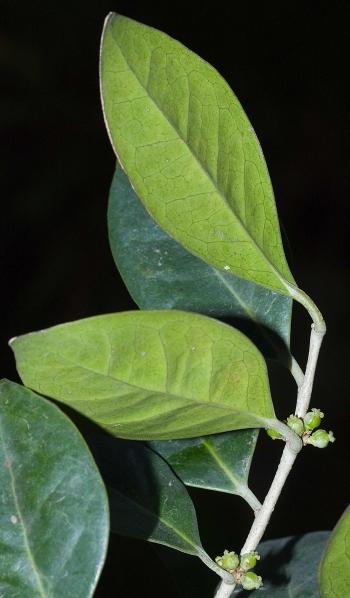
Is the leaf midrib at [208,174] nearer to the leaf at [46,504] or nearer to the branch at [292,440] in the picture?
the branch at [292,440]

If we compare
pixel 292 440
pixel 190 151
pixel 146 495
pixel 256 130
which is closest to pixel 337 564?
pixel 292 440

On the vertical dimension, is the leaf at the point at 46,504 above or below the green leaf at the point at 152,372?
below

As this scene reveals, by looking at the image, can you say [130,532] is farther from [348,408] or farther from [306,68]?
[306,68]

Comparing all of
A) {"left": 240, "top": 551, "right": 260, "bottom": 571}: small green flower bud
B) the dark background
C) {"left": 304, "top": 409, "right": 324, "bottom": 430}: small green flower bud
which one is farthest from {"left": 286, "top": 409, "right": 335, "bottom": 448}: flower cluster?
the dark background

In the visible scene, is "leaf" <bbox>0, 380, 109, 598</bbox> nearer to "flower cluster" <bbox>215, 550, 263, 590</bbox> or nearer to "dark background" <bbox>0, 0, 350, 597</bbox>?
"flower cluster" <bbox>215, 550, 263, 590</bbox>

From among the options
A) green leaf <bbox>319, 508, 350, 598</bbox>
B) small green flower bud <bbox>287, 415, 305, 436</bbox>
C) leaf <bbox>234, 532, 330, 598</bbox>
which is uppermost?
small green flower bud <bbox>287, 415, 305, 436</bbox>

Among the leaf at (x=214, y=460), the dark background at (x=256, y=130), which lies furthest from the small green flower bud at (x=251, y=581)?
the dark background at (x=256, y=130)

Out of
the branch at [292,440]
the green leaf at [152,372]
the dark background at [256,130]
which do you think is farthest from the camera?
the dark background at [256,130]
